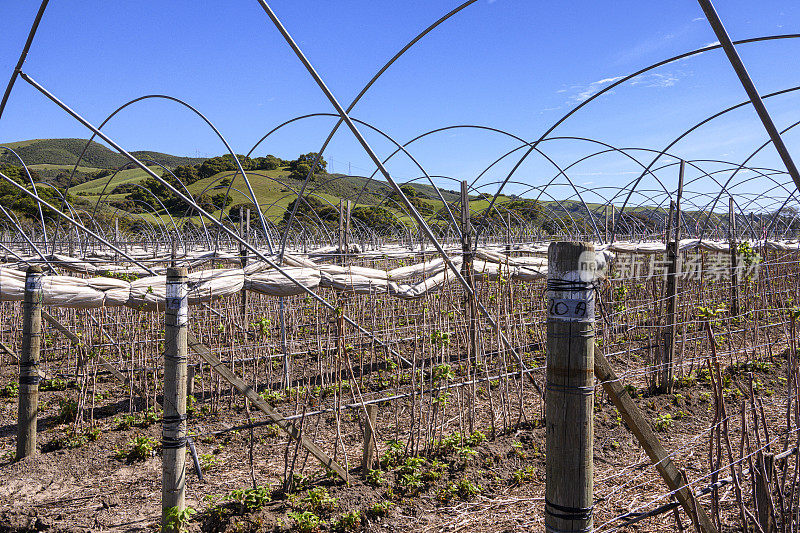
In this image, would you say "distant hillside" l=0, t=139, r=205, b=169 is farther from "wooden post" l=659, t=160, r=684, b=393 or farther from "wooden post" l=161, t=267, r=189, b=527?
"wooden post" l=161, t=267, r=189, b=527

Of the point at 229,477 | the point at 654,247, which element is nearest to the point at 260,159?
the point at 654,247

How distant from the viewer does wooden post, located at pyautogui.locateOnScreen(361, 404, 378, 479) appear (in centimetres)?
351

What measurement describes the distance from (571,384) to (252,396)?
2.32 m

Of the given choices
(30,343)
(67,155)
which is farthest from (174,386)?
(67,155)

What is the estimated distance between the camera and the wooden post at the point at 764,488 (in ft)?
6.77

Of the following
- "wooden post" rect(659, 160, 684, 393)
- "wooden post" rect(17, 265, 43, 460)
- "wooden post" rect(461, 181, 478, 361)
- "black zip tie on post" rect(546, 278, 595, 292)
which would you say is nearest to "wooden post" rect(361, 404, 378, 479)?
"wooden post" rect(461, 181, 478, 361)

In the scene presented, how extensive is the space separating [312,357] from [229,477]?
9.89 feet

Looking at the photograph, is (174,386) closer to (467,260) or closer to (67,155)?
(467,260)

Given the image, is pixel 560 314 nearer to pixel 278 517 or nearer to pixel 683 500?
pixel 683 500

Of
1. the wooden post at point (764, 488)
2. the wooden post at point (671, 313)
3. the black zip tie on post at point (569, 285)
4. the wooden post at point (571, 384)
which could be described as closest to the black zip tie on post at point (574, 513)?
the wooden post at point (571, 384)

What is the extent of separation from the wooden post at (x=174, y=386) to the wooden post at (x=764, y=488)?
2.69m

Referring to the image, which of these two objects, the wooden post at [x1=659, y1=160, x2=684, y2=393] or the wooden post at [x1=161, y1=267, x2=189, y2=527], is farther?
the wooden post at [x1=659, y1=160, x2=684, y2=393]

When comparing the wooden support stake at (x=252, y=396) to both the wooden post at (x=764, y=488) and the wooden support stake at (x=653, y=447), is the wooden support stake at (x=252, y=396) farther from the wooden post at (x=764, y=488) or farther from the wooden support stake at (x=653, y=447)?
the wooden post at (x=764, y=488)

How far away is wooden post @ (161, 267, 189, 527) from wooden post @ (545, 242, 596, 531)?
6.67ft
